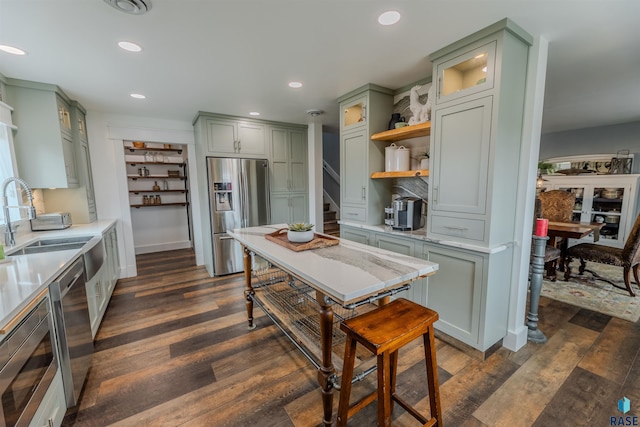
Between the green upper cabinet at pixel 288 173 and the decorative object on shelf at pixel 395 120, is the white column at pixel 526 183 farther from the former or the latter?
the green upper cabinet at pixel 288 173

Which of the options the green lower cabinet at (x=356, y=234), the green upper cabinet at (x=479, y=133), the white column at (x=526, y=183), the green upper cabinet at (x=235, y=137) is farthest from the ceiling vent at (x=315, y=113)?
the white column at (x=526, y=183)

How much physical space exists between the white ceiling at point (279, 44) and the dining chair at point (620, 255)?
5.63 ft

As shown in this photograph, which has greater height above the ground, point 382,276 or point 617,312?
point 382,276

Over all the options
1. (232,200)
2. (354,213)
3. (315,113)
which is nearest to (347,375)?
(354,213)

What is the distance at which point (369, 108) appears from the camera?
2830 mm

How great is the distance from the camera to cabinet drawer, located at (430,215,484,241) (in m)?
1.97

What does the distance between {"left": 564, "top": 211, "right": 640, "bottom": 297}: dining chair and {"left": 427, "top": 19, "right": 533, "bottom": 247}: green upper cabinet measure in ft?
7.33

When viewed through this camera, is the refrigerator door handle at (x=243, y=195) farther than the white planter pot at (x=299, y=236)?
Yes

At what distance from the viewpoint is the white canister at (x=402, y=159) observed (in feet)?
9.06

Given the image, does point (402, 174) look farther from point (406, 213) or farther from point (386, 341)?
point (386, 341)

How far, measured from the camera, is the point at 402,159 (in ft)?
9.10

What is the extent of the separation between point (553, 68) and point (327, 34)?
2.20 m

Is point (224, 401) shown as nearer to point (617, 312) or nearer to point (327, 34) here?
point (327, 34)

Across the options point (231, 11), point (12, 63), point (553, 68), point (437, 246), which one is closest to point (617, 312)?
point (437, 246)
